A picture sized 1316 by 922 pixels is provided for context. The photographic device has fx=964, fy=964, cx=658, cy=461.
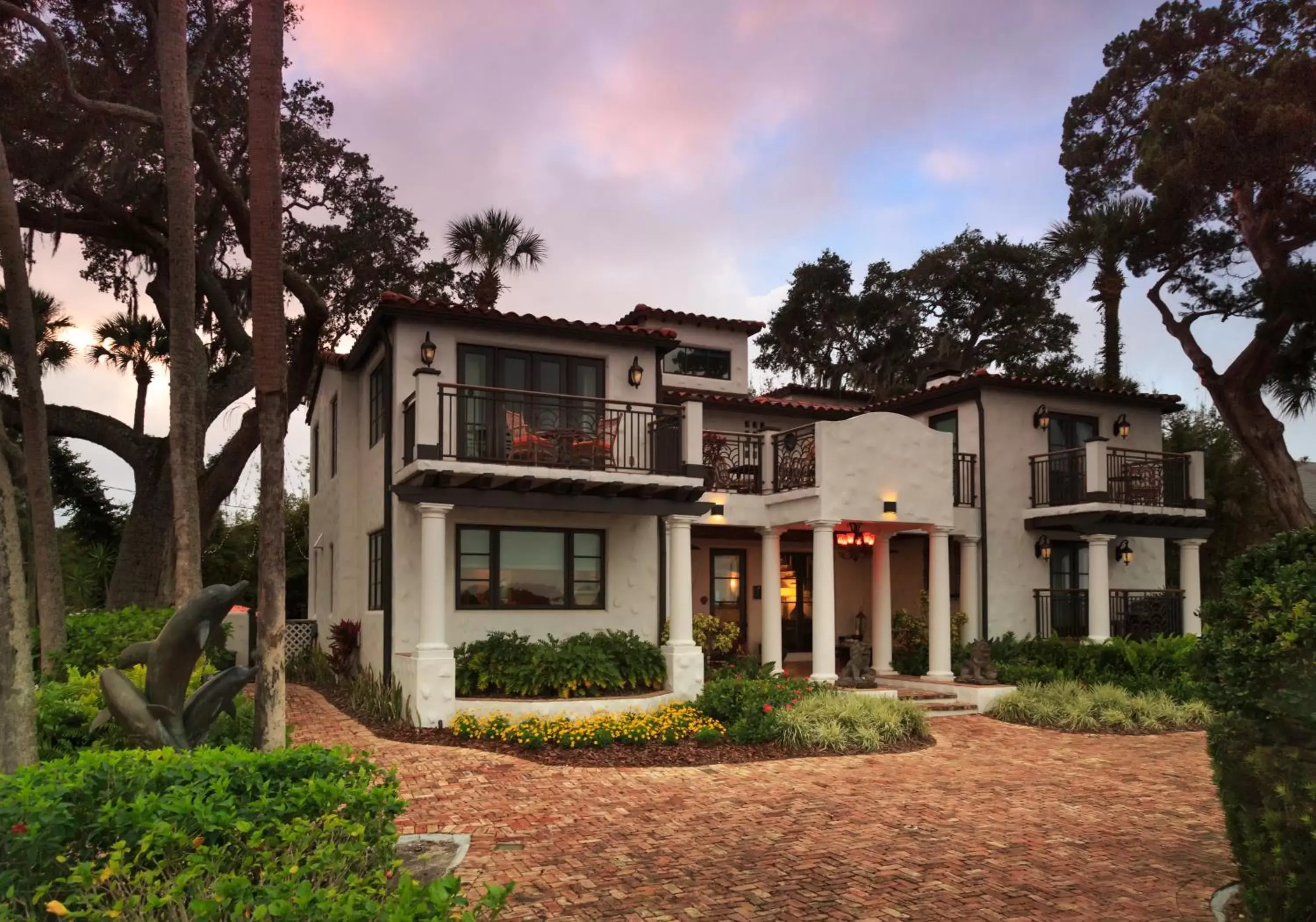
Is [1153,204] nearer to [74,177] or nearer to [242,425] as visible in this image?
[242,425]

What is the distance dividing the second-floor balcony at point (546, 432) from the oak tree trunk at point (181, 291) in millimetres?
2842

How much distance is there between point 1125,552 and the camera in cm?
1942

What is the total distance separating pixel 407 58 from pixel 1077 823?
12.5 metres

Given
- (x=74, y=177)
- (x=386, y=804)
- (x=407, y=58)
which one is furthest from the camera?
(x=74, y=177)

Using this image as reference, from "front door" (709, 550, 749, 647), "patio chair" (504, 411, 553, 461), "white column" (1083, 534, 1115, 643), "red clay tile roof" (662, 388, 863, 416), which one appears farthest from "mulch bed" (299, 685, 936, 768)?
"red clay tile roof" (662, 388, 863, 416)

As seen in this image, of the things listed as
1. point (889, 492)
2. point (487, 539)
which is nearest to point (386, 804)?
point (487, 539)

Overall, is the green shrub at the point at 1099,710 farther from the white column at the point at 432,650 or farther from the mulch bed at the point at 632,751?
the white column at the point at 432,650

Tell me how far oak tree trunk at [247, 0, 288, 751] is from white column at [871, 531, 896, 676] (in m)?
11.7

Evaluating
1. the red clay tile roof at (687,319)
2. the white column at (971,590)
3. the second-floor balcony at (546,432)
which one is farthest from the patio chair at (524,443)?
the white column at (971,590)

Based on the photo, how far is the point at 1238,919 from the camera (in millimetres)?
5688

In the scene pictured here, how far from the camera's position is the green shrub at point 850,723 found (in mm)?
12000

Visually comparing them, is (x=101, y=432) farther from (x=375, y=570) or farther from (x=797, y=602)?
(x=797, y=602)

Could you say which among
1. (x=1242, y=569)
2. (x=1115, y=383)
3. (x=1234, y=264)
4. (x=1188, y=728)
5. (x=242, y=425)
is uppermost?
(x=1234, y=264)

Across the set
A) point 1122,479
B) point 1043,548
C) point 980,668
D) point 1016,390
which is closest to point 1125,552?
point 1122,479
